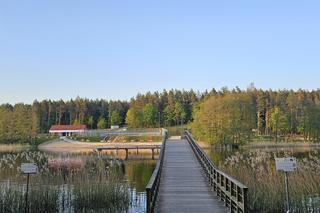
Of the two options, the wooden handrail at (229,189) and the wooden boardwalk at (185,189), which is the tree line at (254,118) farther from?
the wooden handrail at (229,189)

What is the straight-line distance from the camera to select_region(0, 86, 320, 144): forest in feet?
200

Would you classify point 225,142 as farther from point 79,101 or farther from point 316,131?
point 79,101

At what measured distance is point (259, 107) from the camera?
93.9 m

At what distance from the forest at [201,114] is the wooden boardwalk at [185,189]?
3947 centimetres

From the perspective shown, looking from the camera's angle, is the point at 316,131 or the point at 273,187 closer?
the point at 273,187

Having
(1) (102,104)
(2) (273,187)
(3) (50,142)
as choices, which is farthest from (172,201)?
(1) (102,104)

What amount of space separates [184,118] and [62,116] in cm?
4146

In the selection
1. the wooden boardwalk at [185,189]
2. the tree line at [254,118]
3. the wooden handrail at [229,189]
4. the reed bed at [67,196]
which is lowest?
the reed bed at [67,196]

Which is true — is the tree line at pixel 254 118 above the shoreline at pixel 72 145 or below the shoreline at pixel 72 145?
above

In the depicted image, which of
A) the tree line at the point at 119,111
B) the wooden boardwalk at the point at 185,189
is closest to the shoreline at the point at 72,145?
the tree line at the point at 119,111

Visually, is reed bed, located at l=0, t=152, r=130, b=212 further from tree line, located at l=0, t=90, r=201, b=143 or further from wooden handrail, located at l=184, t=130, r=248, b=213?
tree line, located at l=0, t=90, r=201, b=143

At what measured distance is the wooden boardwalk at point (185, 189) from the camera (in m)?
10.7

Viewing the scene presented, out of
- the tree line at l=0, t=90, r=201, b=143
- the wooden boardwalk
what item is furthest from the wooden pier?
the tree line at l=0, t=90, r=201, b=143

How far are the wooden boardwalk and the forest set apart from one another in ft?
129
